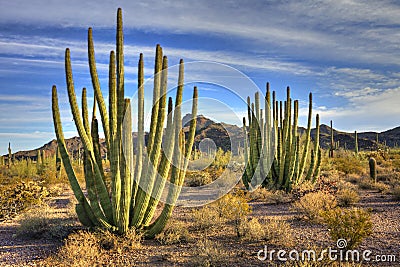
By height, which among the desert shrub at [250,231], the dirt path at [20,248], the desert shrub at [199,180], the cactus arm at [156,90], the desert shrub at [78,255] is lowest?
the dirt path at [20,248]

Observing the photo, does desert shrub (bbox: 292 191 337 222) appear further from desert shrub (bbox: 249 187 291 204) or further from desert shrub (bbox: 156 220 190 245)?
desert shrub (bbox: 156 220 190 245)

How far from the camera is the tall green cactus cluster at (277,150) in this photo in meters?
13.5

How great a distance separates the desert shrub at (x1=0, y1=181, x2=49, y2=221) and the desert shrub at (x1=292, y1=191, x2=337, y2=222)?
28.0 feet

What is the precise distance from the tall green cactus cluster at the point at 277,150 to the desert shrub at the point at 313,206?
2.70 m

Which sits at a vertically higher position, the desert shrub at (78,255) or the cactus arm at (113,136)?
the cactus arm at (113,136)

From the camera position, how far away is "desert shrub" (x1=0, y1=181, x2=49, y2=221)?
11.0 metres

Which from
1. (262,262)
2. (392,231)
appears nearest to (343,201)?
(392,231)

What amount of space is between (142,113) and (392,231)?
20.2 feet

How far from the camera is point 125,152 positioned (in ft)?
23.5

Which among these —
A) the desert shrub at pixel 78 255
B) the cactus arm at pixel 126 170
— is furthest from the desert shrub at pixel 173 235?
the desert shrub at pixel 78 255

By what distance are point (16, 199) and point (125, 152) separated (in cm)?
653

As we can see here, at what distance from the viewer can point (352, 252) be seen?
252 inches

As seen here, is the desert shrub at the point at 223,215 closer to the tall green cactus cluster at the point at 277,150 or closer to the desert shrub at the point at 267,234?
the desert shrub at the point at 267,234

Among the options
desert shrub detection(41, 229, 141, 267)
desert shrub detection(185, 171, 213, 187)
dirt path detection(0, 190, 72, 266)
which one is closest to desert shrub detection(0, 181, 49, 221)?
dirt path detection(0, 190, 72, 266)
